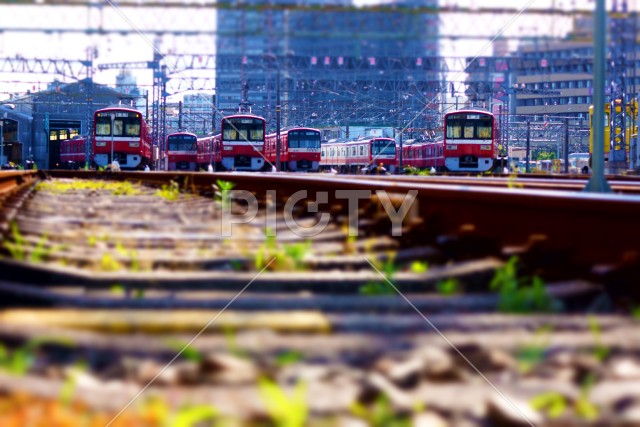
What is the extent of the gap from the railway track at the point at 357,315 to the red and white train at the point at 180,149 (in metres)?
36.9

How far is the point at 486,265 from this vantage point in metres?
4.09

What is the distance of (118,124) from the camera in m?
34.6

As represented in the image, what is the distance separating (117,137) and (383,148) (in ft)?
47.6

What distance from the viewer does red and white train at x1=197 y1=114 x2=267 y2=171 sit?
34.7 meters

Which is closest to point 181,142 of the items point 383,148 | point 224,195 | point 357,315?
point 383,148

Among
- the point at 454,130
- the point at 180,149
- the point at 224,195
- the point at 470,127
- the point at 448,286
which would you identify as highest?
the point at 470,127

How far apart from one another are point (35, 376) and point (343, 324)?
0.99 metres

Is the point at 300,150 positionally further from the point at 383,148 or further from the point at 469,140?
the point at 383,148

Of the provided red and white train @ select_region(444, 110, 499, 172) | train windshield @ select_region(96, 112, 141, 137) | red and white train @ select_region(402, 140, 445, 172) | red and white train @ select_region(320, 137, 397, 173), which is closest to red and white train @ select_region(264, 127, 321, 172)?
red and white train @ select_region(320, 137, 397, 173)

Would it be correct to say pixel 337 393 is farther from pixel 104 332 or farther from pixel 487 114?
pixel 487 114

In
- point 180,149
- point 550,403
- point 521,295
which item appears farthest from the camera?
point 180,149

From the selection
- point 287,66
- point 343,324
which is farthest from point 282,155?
point 343,324

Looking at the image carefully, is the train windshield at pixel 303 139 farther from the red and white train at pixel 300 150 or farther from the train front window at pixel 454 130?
the train front window at pixel 454 130

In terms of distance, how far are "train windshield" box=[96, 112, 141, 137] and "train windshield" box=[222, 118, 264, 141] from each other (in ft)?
11.9
